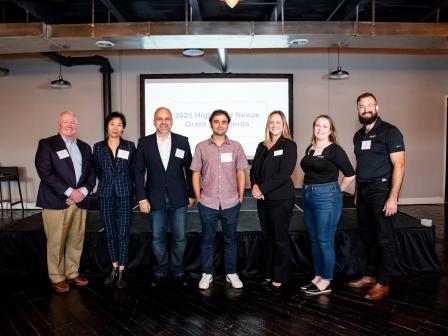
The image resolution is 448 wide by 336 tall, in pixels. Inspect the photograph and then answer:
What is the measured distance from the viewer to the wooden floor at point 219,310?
2.08m

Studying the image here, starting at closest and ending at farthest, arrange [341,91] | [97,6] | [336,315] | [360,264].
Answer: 1. [336,315]
2. [360,264]
3. [97,6]
4. [341,91]

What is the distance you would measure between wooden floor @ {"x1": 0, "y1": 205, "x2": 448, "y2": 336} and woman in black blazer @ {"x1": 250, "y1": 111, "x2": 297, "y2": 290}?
1.05 feet

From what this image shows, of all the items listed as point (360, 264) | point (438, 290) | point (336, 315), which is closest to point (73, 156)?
point (336, 315)

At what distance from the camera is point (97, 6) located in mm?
5242

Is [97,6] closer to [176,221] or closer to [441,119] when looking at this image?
[176,221]

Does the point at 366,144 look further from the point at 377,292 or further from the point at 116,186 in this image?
the point at 116,186

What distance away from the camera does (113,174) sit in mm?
2617

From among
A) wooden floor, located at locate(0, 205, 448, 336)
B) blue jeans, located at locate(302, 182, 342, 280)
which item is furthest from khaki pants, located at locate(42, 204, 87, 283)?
blue jeans, located at locate(302, 182, 342, 280)

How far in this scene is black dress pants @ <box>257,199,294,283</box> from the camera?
246 centimetres

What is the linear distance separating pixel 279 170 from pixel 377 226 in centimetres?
80

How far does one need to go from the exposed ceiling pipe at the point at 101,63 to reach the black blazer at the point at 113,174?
4.01 meters

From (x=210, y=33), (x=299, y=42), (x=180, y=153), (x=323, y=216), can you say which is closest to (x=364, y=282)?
(x=323, y=216)

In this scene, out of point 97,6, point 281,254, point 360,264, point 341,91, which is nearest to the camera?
point 281,254

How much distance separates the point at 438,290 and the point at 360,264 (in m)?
0.59
